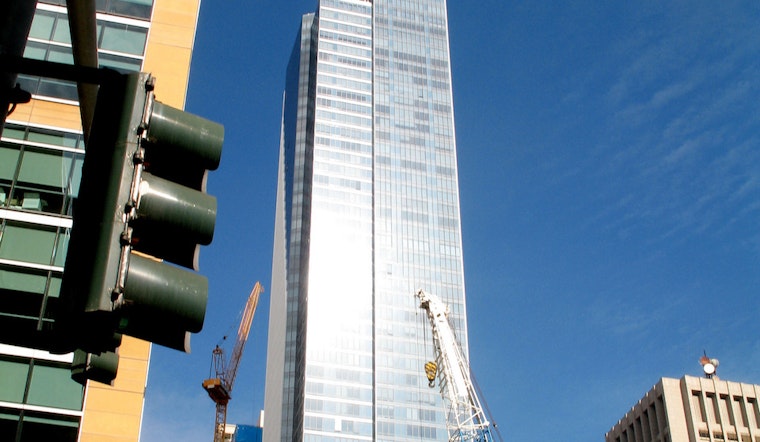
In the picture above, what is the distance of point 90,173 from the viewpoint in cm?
510

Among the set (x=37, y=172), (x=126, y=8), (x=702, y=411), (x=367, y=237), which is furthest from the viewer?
(x=367, y=237)

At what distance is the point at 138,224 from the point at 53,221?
85.4 feet

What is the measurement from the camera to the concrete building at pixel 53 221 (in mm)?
27109

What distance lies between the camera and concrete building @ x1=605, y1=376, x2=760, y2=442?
3605 inches

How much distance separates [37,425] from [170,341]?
24096 mm

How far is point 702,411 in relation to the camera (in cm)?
9331

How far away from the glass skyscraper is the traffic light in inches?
5812

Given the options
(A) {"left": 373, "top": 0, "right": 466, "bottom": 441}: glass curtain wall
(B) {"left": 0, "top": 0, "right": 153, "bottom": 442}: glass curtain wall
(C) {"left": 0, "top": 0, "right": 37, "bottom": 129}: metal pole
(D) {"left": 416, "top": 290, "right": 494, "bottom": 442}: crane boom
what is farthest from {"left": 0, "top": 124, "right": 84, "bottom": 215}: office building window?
(A) {"left": 373, "top": 0, "right": 466, "bottom": 441}: glass curtain wall

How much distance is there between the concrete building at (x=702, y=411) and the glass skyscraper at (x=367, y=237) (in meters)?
62.3

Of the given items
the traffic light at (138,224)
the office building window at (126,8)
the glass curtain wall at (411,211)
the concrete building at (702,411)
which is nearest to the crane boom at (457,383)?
the concrete building at (702,411)

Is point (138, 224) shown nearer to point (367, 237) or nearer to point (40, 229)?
point (40, 229)

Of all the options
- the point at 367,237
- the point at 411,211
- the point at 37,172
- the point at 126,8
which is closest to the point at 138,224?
the point at 37,172

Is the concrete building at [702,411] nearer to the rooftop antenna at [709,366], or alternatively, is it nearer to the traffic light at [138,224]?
the rooftop antenna at [709,366]

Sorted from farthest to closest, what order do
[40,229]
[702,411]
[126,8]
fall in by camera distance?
[702,411], [126,8], [40,229]
